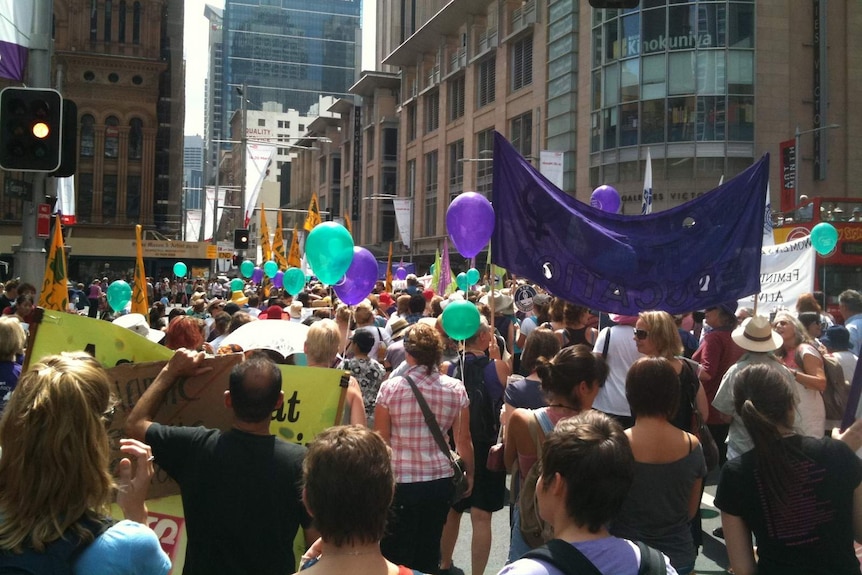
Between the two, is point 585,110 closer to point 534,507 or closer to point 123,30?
point 534,507

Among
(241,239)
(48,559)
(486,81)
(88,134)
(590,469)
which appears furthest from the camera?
(88,134)

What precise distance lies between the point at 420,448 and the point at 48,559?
9.44ft

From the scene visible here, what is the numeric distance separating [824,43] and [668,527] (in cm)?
3467

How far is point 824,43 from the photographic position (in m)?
33.2

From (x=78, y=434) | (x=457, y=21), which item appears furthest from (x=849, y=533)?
(x=457, y=21)

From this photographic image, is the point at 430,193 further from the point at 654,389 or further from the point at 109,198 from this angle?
the point at 654,389

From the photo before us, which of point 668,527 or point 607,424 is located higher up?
point 607,424

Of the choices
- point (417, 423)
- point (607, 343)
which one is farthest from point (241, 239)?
point (417, 423)

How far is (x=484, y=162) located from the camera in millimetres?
46906

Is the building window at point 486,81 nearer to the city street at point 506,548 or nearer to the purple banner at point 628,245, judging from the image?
the purple banner at point 628,245

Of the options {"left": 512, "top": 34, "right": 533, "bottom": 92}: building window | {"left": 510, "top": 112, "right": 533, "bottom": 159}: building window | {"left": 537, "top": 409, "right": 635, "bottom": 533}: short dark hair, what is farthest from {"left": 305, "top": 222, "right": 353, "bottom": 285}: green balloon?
{"left": 512, "top": 34, "right": 533, "bottom": 92}: building window

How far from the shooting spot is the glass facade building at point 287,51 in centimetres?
18600

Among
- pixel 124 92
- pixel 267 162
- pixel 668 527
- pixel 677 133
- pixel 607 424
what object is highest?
pixel 124 92

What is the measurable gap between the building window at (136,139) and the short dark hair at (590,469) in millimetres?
61980
